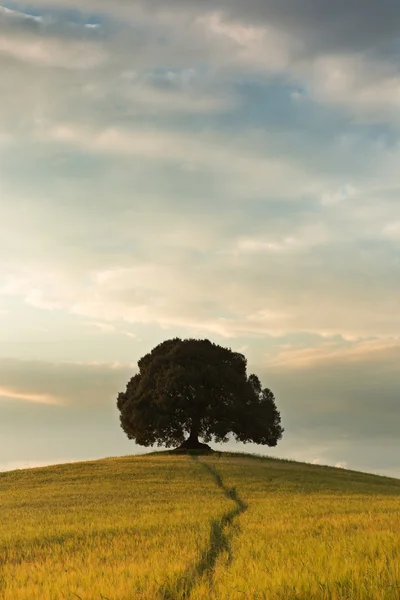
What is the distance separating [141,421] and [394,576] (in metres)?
58.6

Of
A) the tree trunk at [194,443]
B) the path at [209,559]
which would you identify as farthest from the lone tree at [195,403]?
the path at [209,559]

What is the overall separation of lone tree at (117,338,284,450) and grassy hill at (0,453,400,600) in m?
28.4

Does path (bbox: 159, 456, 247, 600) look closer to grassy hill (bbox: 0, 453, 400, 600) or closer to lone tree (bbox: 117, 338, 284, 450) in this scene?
grassy hill (bbox: 0, 453, 400, 600)

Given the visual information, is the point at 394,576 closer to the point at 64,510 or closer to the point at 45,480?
the point at 64,510

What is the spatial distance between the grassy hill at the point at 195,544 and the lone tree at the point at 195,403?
28.4 meters

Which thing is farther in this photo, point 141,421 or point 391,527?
point 141,421

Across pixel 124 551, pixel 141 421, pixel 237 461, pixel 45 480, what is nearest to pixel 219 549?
pixel 124 551

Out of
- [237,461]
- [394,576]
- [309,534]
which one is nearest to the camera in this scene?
[394,576]

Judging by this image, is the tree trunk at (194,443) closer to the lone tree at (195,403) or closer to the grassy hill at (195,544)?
the lone tree at (195,403)

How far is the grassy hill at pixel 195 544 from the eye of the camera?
9.30 m

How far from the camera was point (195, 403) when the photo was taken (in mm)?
65688

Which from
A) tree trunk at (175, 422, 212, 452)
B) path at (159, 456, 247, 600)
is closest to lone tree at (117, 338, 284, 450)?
tree trunk at (175, 422, 212, 452)

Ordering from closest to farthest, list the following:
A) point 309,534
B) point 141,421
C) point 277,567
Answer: point 277,567
point 309,534
point 141,421

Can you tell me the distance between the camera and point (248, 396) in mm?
67875
